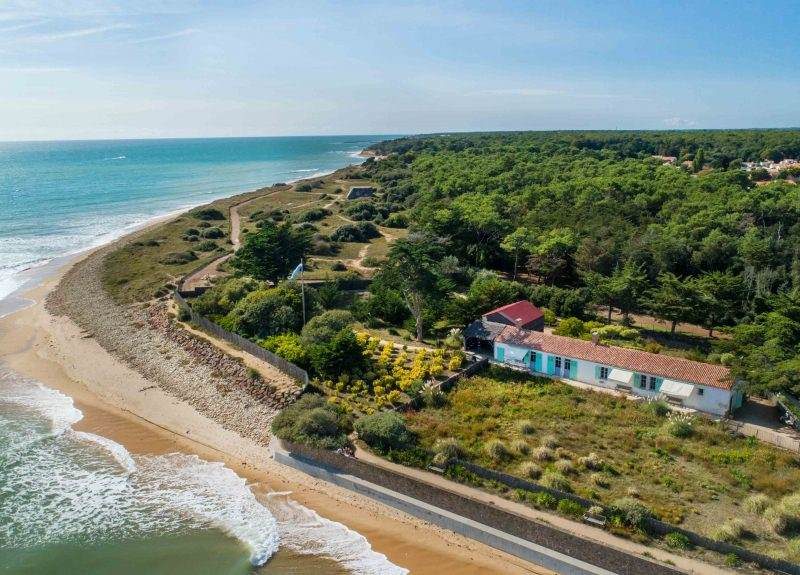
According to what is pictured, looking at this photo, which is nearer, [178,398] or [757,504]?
[757,504]

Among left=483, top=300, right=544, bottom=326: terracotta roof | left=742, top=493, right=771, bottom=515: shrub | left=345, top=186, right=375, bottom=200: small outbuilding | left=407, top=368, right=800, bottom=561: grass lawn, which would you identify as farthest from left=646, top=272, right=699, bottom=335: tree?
left=345, top=186, right=375, bottom=200: small outbuilding

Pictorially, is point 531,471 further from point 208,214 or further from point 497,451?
point 208,214

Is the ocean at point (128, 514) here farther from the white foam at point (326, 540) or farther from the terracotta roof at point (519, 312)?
the terracotta roof at point (519, 312)

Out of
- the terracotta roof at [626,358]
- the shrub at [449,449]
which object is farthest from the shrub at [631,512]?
the terracotta roof at [626,358]

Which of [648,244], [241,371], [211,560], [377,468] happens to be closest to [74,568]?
[211,560]

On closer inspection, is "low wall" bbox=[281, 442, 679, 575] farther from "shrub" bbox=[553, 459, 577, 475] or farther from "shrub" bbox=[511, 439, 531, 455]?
"shrub" bbox=[511, 439, 531, 455]

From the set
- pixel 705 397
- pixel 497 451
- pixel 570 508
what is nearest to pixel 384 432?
pixel 497 451
